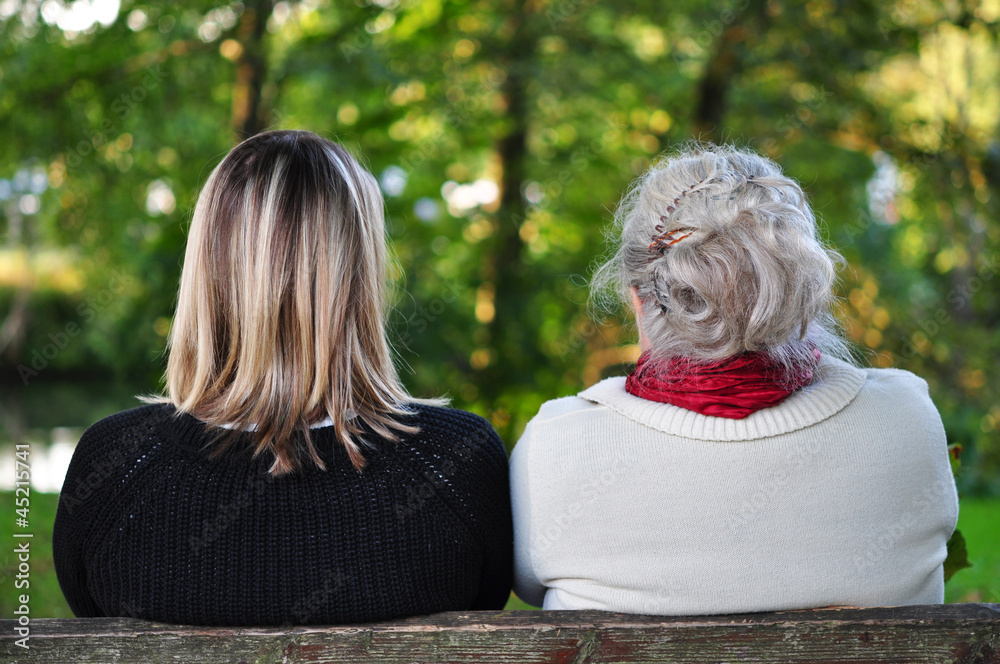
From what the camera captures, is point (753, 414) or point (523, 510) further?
point (523, 510)

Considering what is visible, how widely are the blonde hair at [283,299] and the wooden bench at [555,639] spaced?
1.12 ft

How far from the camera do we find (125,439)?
1.53 m

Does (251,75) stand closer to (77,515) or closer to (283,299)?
(283,299)

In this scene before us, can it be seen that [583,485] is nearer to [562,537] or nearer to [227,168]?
[562,537]

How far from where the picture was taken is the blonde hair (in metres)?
1.54

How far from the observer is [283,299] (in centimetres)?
156

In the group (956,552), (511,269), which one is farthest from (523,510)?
(511,269)

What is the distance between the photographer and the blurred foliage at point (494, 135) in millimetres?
5051

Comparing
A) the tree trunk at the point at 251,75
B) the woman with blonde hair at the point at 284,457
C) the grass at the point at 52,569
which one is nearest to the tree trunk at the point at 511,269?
the tree trunk at the point at 251,75

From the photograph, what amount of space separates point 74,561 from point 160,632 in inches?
15.4

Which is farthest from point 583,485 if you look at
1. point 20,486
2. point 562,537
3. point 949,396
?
point 949,396

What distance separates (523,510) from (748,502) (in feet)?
1.30

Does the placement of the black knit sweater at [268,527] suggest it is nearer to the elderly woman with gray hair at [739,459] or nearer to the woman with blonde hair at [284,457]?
the woman with blonde hair at [284,457]

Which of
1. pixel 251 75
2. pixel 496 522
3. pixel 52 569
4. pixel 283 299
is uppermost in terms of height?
pixel 251 75
